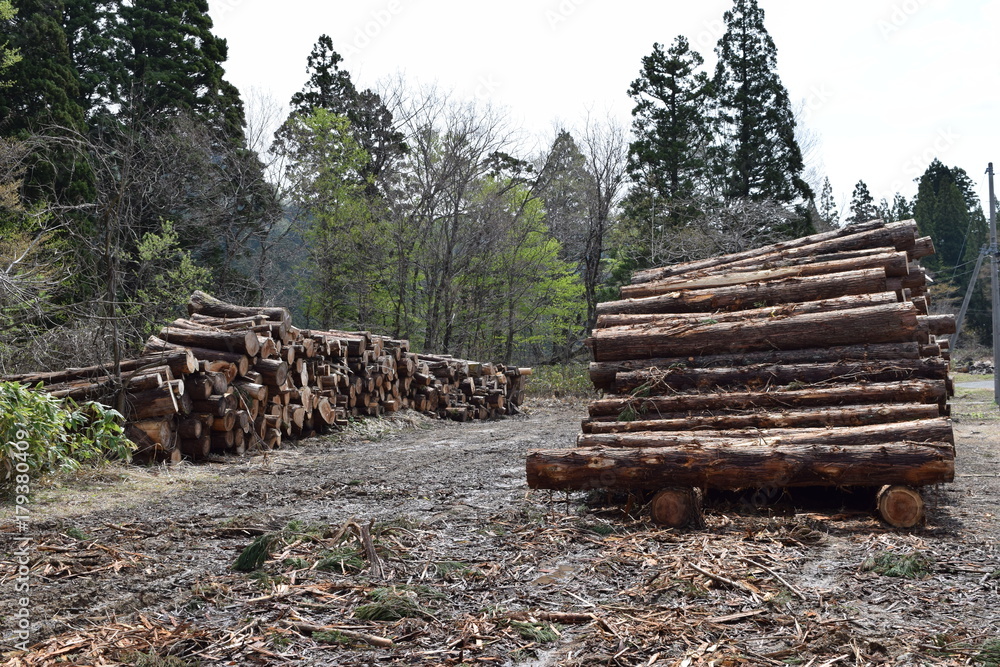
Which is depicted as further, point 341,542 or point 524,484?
point 524,484

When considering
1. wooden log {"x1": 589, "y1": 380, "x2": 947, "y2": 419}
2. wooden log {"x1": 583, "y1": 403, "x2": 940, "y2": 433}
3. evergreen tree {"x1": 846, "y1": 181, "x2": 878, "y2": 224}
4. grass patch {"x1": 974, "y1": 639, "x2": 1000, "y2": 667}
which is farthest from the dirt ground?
evergreen tree {"x1": 846, "y1": 181, "x2": 878, "y2": 224}

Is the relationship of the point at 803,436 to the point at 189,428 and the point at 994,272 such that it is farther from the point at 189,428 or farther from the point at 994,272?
the point at 994,272

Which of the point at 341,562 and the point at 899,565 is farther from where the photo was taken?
the point at 341,562

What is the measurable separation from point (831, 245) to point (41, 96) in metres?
20.1

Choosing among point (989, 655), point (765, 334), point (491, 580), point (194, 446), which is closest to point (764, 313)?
point (765, 334)

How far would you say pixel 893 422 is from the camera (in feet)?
18.5

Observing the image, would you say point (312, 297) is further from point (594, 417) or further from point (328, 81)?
point (594, 417)

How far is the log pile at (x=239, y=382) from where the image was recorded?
8.12m

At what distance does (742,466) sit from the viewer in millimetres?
5215

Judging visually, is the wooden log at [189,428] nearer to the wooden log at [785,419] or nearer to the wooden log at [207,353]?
the wooden log at [207,353]

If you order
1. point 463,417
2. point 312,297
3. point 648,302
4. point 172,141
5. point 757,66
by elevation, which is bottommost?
point 463,417

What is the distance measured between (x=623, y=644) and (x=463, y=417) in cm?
1241

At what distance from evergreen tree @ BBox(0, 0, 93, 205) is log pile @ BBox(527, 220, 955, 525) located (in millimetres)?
15718

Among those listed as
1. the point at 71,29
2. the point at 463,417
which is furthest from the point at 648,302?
the point at 71,29
